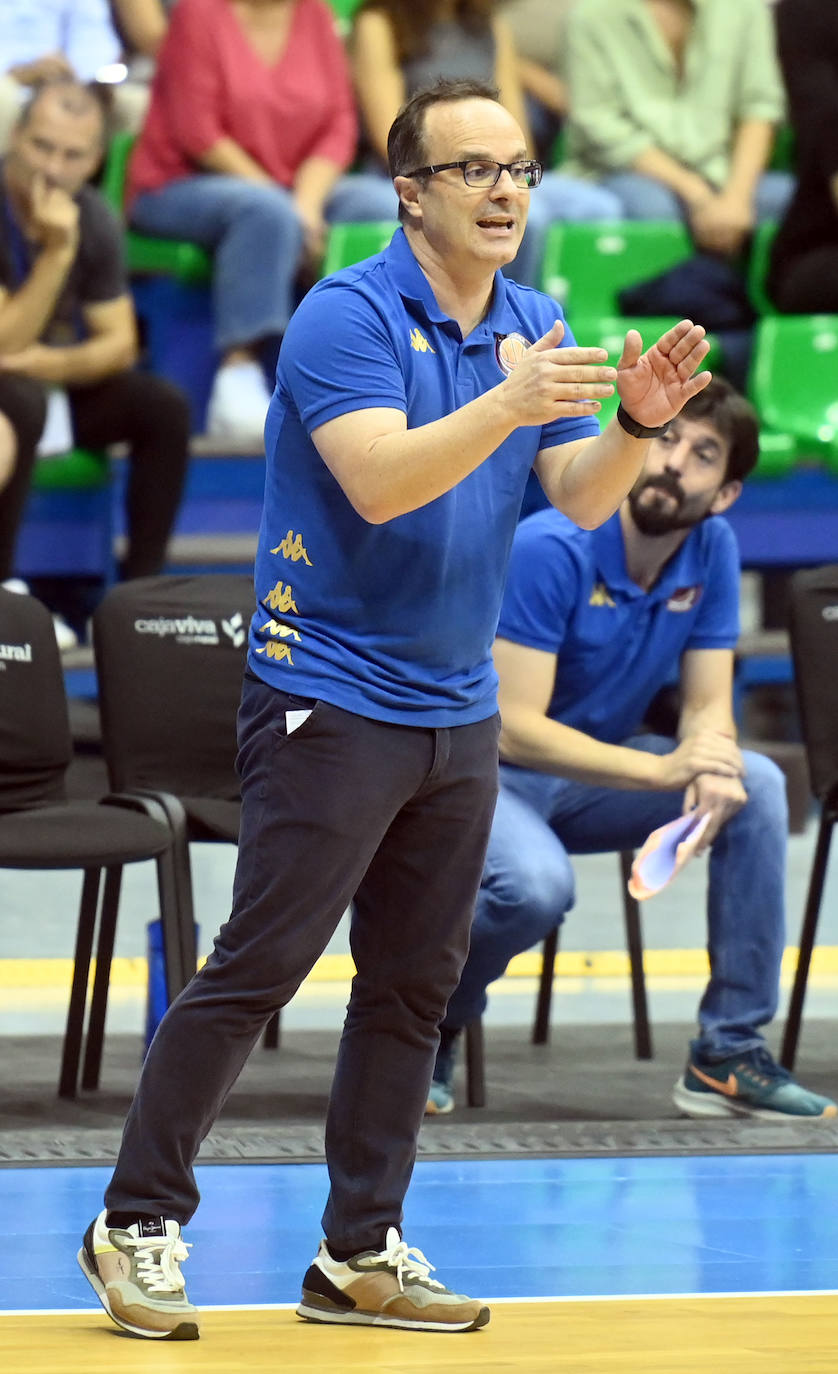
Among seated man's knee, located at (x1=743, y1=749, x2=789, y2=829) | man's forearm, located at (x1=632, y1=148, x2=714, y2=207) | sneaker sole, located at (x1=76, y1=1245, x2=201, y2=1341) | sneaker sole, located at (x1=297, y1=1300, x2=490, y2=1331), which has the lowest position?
sneaker sole, located at (x1=297, y1=1300, x2=490, y2=1331)

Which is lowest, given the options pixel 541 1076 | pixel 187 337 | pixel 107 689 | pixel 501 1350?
pixel 541 1076

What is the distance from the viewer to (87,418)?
655cm

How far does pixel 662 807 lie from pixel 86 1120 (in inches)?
50.8

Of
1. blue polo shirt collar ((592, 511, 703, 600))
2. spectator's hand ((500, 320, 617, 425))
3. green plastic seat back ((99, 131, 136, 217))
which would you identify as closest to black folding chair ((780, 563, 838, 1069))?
blue polo shirt collar ((592, 511, 703, 600))

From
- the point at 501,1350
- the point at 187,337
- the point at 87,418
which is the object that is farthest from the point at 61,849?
the point at 187,337

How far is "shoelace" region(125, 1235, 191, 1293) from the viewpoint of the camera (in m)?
2.72

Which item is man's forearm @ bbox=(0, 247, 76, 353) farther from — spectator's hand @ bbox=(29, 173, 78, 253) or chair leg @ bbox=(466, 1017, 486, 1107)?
chair leg @ bbox=(466, 1017, 486, 1107)

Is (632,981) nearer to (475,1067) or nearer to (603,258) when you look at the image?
(475,1067)

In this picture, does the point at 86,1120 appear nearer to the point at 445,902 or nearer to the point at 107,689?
the point at 107,689

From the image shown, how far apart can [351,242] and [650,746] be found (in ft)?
11.0

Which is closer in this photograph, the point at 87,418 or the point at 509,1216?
the point at 509,1216

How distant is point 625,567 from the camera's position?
4281 mm

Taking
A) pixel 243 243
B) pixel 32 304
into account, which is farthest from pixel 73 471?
pixel 243 243

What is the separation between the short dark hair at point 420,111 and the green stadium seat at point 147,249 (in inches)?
183
